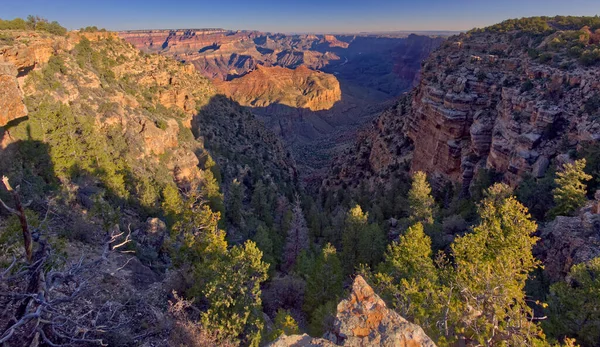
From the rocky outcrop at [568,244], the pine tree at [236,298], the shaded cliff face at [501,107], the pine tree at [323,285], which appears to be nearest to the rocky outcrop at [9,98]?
the pine tree at [236,298]

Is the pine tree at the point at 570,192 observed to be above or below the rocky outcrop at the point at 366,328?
below

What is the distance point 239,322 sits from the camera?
13992mm

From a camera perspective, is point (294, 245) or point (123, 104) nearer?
point (294, 245)

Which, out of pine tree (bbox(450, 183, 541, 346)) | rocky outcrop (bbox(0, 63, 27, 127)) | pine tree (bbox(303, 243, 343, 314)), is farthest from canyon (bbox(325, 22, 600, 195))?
rocky outcrop (bbox(0, 63, 27, 127))

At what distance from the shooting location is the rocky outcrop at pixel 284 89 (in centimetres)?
17438

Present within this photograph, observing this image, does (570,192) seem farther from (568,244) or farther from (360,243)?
(360,243)

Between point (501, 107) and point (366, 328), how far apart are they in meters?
42.0

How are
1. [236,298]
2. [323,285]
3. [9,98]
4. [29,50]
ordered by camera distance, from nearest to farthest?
[236,298] < [323,285] < [9,98] < [29,50]

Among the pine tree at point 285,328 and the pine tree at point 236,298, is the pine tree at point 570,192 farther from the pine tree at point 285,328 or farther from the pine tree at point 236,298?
the pine tree at point 236,298

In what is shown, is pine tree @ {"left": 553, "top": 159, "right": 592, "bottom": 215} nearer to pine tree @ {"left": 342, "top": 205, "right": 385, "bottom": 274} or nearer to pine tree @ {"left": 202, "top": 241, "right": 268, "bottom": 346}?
pine tree @ {"left": 342, "top": 205, "right": 385, "bottom": 274}

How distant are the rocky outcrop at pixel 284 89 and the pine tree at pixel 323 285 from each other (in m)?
155

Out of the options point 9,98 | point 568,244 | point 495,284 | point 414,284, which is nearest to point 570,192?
point 568,244

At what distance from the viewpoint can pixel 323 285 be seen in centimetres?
2045

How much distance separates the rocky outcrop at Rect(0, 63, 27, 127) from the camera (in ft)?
86.6
